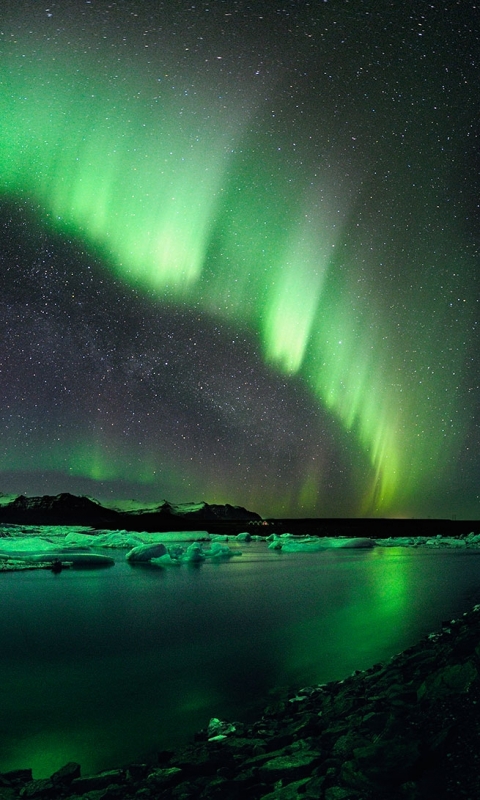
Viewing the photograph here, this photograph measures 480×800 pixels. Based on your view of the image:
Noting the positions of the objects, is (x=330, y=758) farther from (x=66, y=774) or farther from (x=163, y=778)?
(x=66, y=774)

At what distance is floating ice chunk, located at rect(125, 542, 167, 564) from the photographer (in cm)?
2722

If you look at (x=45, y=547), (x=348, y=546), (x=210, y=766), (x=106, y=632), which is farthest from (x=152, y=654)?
(x=348, y=546)

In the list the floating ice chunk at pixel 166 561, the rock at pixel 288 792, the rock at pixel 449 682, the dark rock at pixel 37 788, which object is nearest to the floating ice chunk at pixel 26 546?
the floating ice chunk at pixel 166 561

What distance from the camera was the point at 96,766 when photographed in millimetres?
4789

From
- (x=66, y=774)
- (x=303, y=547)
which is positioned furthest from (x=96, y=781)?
(x=303, y=547)

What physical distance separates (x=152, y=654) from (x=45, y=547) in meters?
21.9

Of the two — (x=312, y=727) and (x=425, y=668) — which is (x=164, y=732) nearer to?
(x=312, y=727)

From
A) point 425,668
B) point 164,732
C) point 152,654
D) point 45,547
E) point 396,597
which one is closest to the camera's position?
point 164,732

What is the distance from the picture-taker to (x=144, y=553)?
2752 cm

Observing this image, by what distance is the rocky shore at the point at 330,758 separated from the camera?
3.69m

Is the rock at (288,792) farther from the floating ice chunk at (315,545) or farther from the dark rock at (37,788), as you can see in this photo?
the floating ice chunk at (315,545)

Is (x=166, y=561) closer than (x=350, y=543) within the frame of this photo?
Yes

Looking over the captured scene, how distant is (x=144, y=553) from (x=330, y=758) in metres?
24.7

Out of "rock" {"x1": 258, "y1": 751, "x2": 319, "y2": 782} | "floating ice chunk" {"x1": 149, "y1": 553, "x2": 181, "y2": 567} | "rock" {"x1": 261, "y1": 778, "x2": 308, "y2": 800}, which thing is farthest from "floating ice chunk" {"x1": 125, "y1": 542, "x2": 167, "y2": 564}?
"rock" {"x1": 261, "y1": 778, "x2": 308, "y2": 800}
